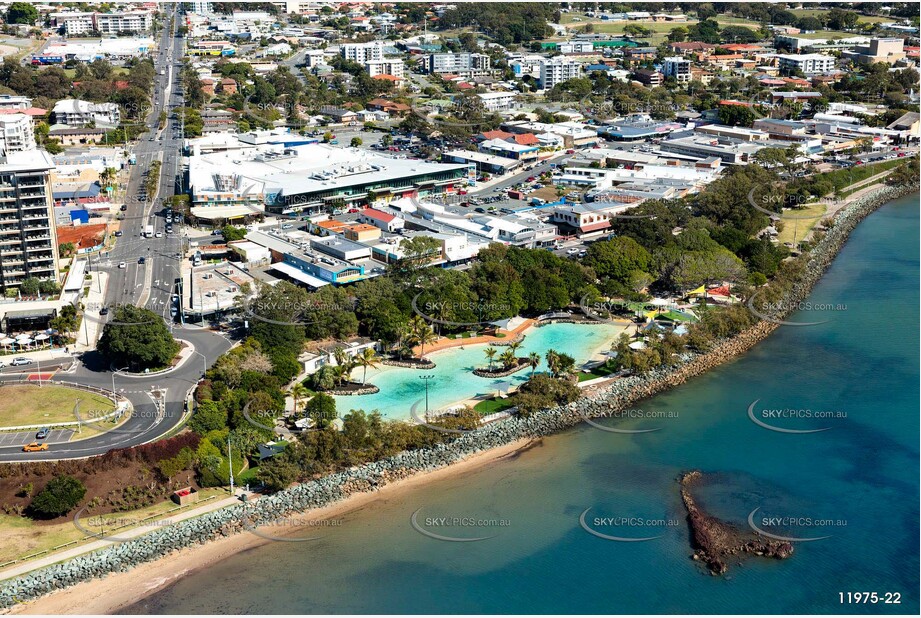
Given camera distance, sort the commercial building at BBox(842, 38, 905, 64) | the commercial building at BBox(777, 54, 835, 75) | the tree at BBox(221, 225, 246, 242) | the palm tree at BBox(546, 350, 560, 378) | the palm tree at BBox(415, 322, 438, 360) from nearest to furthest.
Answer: the palm tree at BBox(546, 350, 560, 378) → the palm tree at BBox(415, 322, 438, 360) → the tree at BBox(221, 225, 246, 242) → the commercial building at BBox(777, 54, 835, 75) → the commercial building at BBox(842, 38, 905, 64)

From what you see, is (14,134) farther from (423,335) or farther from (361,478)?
(361,478)

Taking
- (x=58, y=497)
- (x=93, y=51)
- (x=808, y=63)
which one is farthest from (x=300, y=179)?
(x=808, y=63)

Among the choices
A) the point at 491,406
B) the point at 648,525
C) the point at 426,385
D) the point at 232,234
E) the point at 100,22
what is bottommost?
Result: the point at 648,525

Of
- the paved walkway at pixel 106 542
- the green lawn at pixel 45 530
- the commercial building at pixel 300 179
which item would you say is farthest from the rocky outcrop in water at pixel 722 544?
the commercial building at pixel 300 179

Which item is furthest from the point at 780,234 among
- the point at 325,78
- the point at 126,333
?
the point at 325,78

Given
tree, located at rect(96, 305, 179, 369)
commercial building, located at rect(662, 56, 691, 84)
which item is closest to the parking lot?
tree, located at rect(96, 305, 179, 369)

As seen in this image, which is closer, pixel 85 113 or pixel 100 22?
pixel 85 113

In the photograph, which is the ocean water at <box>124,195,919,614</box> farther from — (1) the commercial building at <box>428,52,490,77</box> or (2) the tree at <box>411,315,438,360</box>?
(1) the commercial building at <box>428,52,490,77</box>
